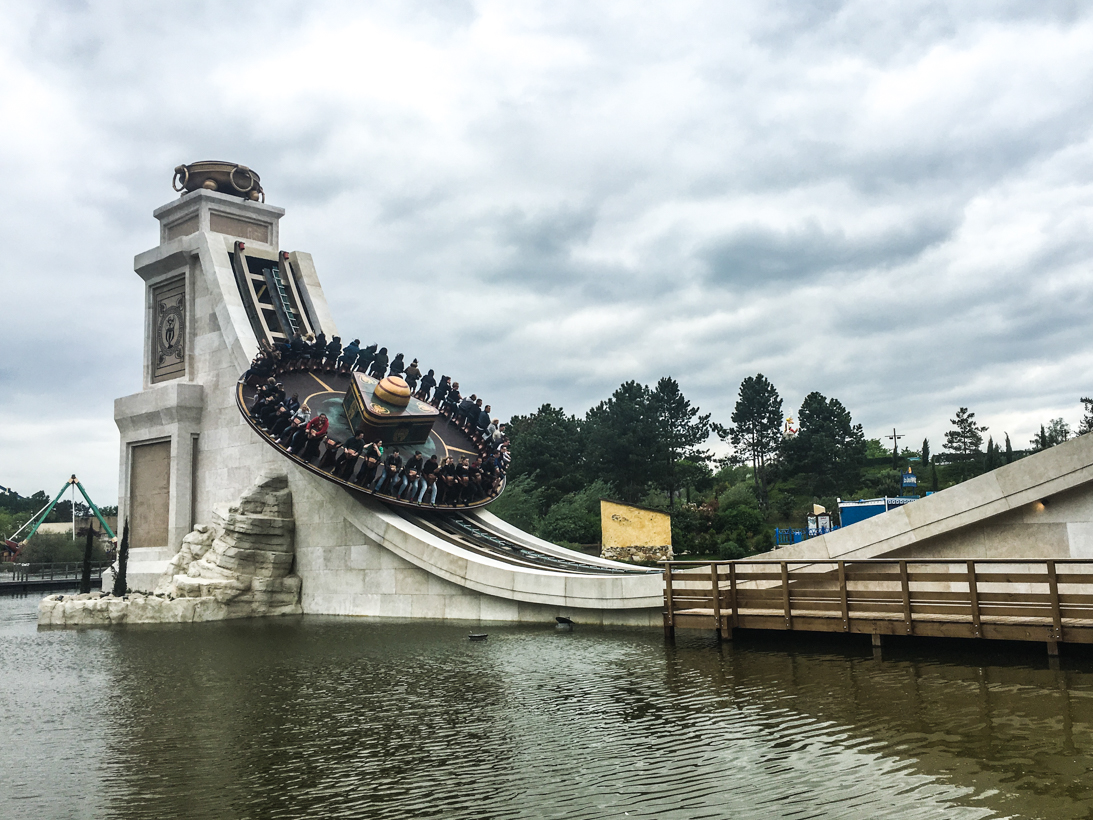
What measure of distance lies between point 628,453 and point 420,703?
45.9 metres

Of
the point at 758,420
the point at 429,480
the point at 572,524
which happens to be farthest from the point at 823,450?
the point at 429,480

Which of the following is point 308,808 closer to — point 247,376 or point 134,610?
point 134,610

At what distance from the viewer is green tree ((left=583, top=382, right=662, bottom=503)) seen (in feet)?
188

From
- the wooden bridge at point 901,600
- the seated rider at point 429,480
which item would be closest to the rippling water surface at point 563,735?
the wooden bridge at point 901,600

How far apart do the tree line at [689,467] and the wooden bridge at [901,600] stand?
22016 millimetres

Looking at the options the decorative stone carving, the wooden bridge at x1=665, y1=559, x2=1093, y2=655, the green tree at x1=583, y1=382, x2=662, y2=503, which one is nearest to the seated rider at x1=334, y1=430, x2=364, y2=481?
the decorative stone carving

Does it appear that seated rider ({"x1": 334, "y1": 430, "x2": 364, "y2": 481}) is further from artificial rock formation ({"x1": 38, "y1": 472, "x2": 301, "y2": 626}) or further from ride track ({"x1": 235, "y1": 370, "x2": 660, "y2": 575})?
artificial rock formation ({"x1": 38, "y1": 472, "x2": 301, "y2": 626})

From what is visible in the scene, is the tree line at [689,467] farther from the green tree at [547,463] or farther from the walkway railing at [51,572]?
the walkway railing at [51,572]

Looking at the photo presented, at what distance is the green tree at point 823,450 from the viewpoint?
6500cm

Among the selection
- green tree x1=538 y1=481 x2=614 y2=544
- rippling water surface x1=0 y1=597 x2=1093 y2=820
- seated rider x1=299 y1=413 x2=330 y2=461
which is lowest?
rippling water surface x1=0 y1=597 x2=1093 y2=820

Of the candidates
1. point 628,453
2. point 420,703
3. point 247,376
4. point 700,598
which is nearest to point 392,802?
point 420,703

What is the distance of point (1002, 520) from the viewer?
16109 mm

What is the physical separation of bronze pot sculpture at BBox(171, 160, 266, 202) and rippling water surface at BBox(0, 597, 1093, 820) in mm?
23069

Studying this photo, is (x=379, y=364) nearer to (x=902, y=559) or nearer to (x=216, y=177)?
(x=216, y=177)
